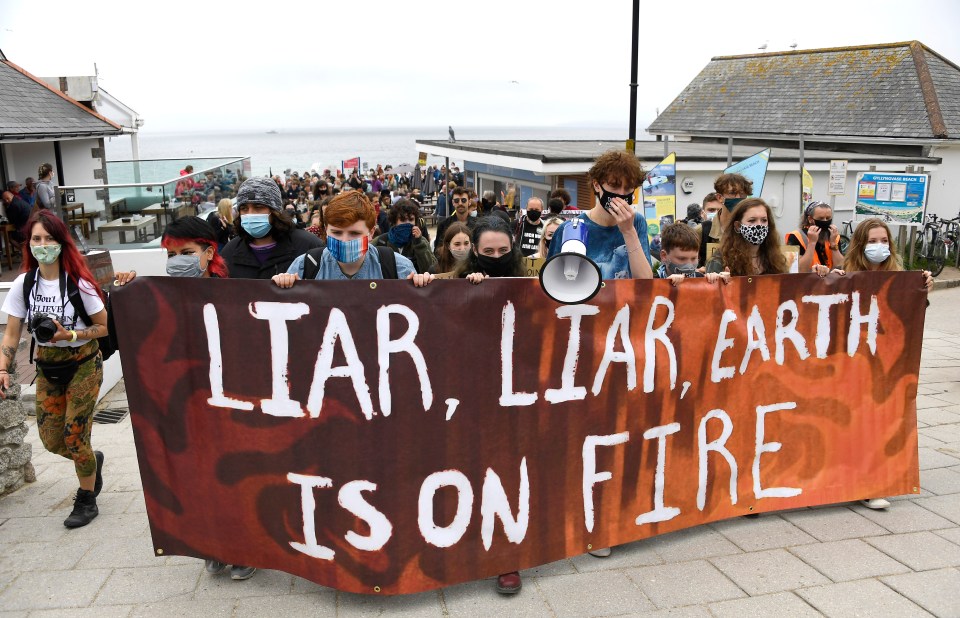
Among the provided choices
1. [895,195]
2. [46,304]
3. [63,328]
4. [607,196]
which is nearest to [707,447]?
[607,196]

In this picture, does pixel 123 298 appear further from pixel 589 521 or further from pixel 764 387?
pixel 764 387

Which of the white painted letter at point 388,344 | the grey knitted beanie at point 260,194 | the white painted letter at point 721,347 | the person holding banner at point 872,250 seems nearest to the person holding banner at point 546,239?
the white painted letter at point 721,347

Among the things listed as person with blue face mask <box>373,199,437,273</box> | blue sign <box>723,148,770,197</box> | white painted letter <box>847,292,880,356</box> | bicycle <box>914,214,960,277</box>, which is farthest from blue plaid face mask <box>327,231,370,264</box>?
bicycle <box>914,214,960,277</box>

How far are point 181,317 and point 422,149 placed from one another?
24739mm

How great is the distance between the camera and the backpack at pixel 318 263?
3.71m

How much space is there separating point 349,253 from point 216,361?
775 mm

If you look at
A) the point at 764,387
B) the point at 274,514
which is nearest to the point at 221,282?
the point at 274,514

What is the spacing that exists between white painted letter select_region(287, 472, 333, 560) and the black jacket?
48.0 inches

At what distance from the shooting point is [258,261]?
4207 millimetres

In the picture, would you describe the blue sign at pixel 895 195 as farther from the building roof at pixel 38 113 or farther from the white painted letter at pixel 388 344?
the building roof at pixel 38 113

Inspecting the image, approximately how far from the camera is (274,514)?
3447 mm

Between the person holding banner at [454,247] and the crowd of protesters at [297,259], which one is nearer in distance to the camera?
the crowd of protesters at [297,259]

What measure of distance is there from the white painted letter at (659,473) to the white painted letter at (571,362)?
19.9 inches

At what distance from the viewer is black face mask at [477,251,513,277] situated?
156 inches
